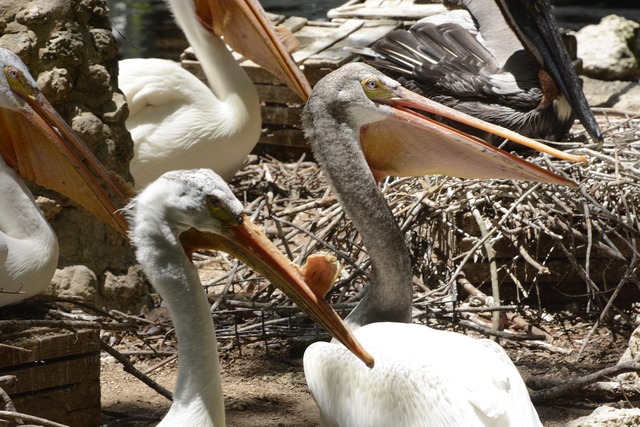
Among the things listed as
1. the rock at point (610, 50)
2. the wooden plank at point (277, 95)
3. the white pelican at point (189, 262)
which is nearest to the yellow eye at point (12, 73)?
the white pelican at point (189, 262)

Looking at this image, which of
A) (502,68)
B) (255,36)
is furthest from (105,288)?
(502,68)

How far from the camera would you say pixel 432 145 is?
3.24m

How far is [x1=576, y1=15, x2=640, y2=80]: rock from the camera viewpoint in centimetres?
789

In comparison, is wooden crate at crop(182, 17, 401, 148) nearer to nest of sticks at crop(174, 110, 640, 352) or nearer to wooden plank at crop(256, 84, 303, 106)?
wooden plank at crop(256, 84, 303, 106)

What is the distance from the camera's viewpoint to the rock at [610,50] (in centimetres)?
789

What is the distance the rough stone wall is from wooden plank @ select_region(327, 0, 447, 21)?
9.98 feet

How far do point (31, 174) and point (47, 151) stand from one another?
0.11 m

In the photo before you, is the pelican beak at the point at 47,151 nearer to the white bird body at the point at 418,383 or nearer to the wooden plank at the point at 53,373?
the wooden plank at the point at 53,373

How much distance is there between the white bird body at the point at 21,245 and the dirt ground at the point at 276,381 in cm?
55

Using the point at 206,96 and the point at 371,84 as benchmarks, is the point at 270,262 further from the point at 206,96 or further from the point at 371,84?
the point at 206,96

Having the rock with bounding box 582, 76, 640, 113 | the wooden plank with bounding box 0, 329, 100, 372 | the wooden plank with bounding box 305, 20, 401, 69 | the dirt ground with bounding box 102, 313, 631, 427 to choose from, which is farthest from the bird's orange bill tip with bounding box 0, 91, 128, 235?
the rock with bounding box 582, 76, 640, 113

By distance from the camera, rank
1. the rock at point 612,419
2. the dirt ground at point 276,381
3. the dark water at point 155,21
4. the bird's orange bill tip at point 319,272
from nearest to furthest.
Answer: the bird's orange bill tip at point 319,272 < the rock at point 612,419 < the dirt ground at point 276,381 < the dark water at point 155,21

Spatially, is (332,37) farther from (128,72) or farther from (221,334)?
(221,334)

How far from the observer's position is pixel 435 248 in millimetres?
4594
